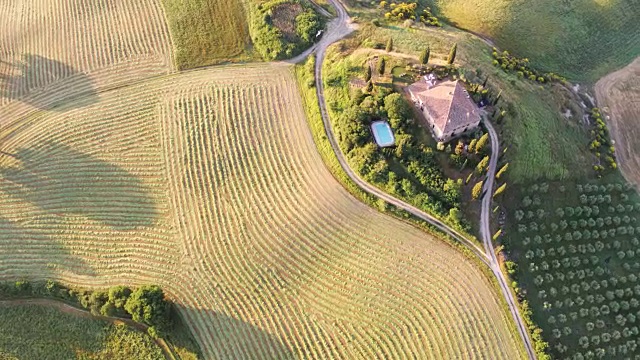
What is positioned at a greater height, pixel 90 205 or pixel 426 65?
pixel 426 65

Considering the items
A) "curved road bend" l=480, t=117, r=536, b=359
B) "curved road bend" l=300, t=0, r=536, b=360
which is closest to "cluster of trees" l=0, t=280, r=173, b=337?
"curved road bend" l=300, t=0, r=536, b=360

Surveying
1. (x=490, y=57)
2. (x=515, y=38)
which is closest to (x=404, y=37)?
(x=490, y=57)

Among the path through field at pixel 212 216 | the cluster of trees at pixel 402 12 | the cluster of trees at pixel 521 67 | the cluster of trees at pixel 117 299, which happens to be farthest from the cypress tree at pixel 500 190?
the cluster of trees at pixel 117 299

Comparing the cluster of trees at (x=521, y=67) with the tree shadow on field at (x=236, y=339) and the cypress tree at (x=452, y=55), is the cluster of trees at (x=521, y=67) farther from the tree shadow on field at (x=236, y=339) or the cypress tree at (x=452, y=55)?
the tree shadow on field at (x=236, y=339)

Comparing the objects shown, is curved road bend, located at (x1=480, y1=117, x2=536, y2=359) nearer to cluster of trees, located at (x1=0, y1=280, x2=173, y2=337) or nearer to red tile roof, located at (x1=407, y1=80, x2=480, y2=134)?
red tile roof, located at (x1=407, y1=80, x2=480, y2=134)

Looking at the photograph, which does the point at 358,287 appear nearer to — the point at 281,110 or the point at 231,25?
the point at 281,110

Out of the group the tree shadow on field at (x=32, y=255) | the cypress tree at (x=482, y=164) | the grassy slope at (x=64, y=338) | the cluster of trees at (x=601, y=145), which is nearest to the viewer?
the cypress tree at (x=482, y=164)
